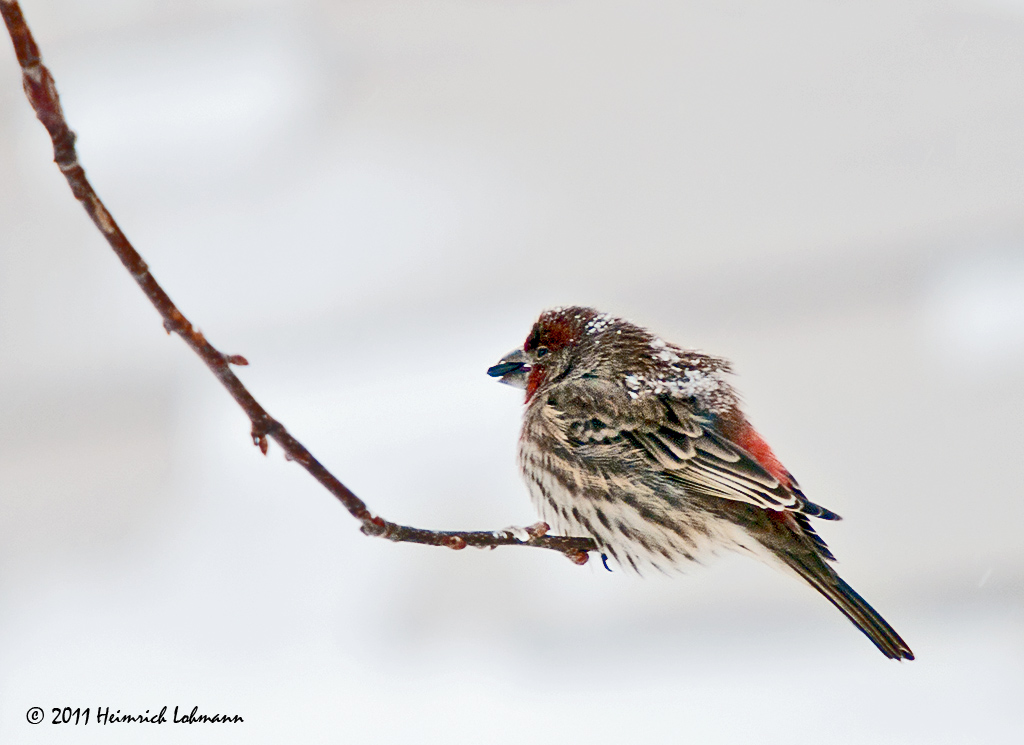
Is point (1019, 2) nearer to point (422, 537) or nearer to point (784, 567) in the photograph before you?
point (784, 567)

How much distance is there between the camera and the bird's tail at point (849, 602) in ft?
3.58

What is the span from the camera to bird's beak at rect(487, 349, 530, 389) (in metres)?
1.65

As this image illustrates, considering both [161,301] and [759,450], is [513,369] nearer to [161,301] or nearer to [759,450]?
[759,450]

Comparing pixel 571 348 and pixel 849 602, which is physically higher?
pixel 571 348

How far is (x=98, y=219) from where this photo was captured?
0.72m

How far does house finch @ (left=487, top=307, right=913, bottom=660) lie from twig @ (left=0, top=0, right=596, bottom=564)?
1.57 ft

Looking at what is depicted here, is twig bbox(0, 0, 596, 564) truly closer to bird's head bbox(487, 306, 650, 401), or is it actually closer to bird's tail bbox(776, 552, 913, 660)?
bird's tail bbox(776, 552, 913, 660)

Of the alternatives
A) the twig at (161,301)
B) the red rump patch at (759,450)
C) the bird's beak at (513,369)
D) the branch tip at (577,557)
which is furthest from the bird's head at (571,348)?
the twig at (161,301)

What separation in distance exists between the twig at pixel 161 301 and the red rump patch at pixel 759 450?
0.51 meters

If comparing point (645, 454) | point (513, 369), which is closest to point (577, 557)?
point (645, 454)

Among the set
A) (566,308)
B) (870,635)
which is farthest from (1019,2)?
(870,635)

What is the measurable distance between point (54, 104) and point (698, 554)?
4.01 feet

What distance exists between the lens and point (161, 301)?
2.58 ft

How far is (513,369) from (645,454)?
271 millimetres
